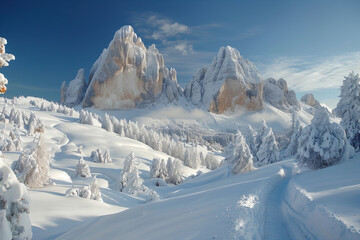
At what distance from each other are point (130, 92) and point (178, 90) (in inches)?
1511

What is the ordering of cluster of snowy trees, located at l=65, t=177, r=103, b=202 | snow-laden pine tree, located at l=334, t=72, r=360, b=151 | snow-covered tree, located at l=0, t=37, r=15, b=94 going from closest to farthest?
snow-covered tree, located at l=0, t=37, r=15, b=94 → cluster of snowy trees, located at l=65, t=177, r=103, b=202 → snow-laden pine tree, located at l=334, t=72, r=360, b=151

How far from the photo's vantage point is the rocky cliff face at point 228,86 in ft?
568

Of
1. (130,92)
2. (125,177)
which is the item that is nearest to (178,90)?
(130,92)

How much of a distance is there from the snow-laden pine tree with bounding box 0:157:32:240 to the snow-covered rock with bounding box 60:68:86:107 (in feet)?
626

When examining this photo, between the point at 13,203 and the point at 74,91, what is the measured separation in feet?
653

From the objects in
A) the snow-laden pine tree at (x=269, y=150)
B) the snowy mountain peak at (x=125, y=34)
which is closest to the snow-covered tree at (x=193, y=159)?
the snow-laden pine tree at (x=269, y=150)

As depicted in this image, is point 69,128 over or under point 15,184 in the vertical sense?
over

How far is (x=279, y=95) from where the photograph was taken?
191 metres

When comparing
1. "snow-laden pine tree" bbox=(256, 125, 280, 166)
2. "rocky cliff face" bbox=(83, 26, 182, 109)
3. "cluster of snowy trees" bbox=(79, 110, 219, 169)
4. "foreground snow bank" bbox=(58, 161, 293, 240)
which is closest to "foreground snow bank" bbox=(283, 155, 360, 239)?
"foreground snow bank" bbox=(58, 161, 293, 240)

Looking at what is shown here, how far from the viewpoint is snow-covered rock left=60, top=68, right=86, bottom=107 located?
182 meters

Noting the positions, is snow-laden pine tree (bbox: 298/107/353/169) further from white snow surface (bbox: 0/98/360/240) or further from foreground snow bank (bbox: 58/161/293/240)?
foreground snow bank (bbox: 58/161/293/240)

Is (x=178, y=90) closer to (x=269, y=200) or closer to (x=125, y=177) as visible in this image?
(x=125, y=177)

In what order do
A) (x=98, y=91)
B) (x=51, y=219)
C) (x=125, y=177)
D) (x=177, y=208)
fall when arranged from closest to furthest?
1. (x=177, y=208)
2. (x=51, y=219)
3. (x=125, y=177)
4. (x=98, y=91)

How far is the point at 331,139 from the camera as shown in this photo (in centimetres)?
1819
